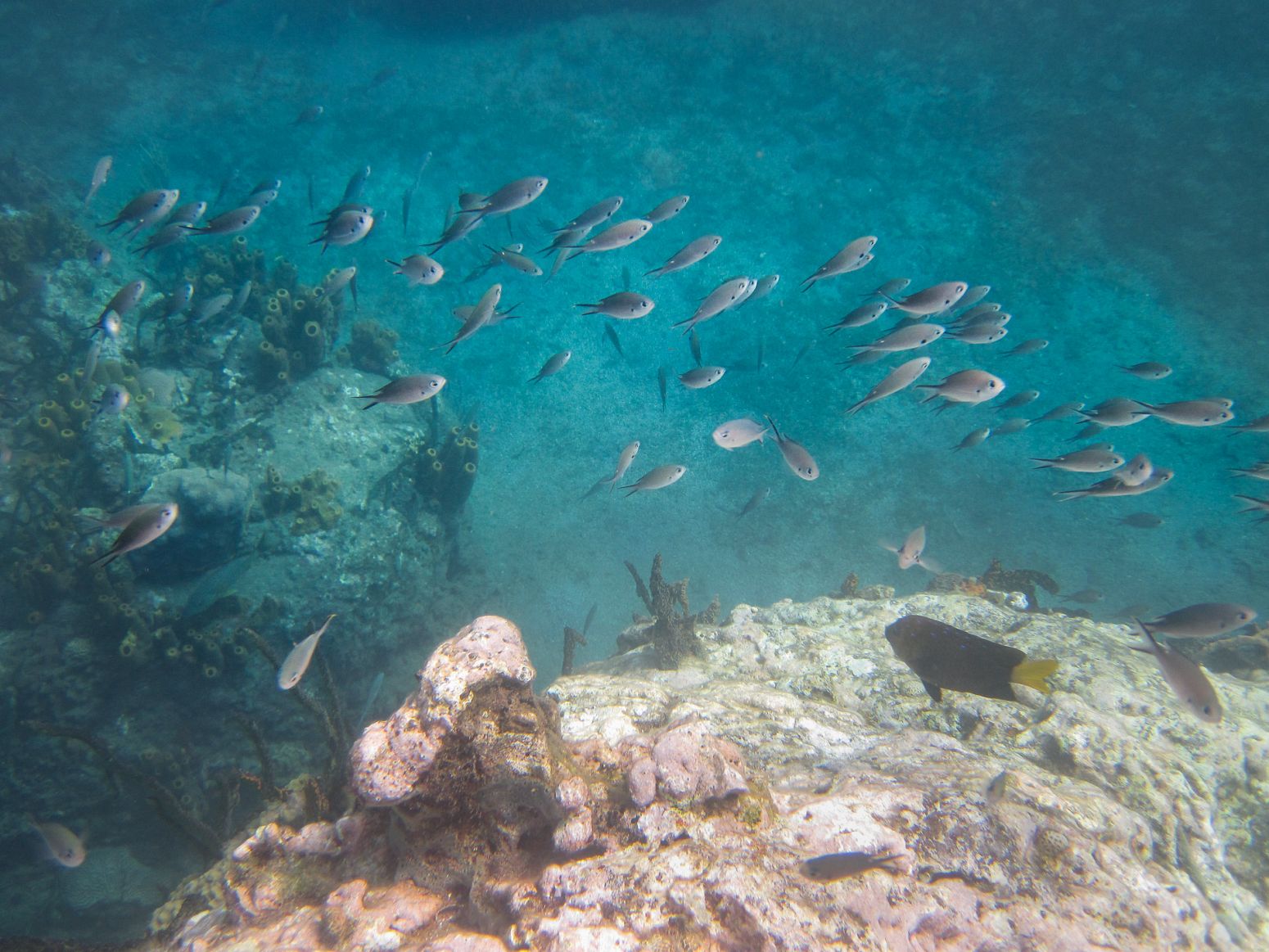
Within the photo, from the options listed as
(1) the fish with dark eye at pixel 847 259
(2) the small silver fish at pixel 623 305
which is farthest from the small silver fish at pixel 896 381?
(2) the small silver fish at pixel 623 305

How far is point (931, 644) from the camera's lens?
9.62 feet

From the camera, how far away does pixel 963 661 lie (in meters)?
2.83

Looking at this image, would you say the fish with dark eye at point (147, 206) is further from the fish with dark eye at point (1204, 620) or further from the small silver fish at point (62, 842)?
the fish with dark eye at point (1204, 620)

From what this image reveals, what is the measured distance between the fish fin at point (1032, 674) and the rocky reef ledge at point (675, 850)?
46 centimetres

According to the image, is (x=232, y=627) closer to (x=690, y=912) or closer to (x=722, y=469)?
(x=690, y=912)

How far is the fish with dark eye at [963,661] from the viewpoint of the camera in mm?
2688

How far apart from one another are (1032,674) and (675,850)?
200 cm

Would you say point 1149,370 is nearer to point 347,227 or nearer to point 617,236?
point 617,236

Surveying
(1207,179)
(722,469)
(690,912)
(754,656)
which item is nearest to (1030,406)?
(1207,179)

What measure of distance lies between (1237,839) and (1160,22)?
17.1 metres

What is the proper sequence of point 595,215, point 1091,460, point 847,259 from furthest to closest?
point 595,215
point 847,259
point 1091,460

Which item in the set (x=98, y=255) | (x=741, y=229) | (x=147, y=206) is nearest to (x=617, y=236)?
(x=147, y=206)

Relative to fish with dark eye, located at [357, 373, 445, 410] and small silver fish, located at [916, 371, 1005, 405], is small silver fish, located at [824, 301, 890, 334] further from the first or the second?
fish with dark eye, located at [357, 373, 445, 410]

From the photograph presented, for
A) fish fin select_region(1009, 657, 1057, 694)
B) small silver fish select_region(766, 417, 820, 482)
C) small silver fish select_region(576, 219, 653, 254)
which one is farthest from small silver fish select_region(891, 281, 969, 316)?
fish fin select_region(1009, 657, 1057, 694)
